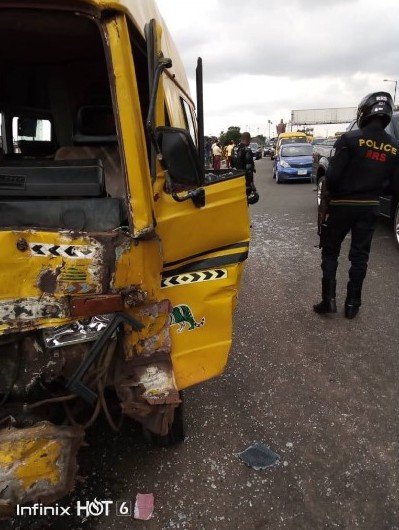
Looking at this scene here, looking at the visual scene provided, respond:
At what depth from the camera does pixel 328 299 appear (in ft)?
13.5

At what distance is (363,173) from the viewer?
3691mm

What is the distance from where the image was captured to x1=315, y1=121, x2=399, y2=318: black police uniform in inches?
143

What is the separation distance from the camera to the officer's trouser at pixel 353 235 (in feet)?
12.5

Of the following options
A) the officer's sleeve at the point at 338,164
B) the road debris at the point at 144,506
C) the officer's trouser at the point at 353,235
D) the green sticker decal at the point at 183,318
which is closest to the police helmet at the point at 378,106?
the officer's sleeve at the point at 338,164

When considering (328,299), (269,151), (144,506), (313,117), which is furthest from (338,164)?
(313,117)

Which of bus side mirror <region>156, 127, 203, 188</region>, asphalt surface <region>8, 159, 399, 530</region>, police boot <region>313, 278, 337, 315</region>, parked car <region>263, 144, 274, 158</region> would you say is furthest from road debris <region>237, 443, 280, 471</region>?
parked car <region>263, 144, 274, 158</region>

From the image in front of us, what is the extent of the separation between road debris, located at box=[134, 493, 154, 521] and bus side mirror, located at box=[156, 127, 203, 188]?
65.3 inches

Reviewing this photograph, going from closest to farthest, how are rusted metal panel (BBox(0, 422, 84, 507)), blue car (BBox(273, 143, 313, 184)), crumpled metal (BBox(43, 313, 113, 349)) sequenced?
rusted metal panel (BBox(0, 422, 84, 507)) < crumpled metal (BBox(43, 313, 113, 349)) < blue car (BBox(273, 143, 313, 184))

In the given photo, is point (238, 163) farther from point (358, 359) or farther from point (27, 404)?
point (27, 404)

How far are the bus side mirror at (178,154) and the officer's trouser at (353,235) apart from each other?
7.76 ft

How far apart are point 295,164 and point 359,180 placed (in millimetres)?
11998

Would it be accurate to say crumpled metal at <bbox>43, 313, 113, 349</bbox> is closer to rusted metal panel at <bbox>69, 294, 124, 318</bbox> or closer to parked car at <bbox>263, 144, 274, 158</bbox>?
rusted metal panel at <bbox>69, 294, 124, 318</bbox>

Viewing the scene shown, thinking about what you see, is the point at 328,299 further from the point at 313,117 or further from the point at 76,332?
the point at 313,117

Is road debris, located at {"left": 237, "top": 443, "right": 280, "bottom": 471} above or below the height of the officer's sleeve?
below
